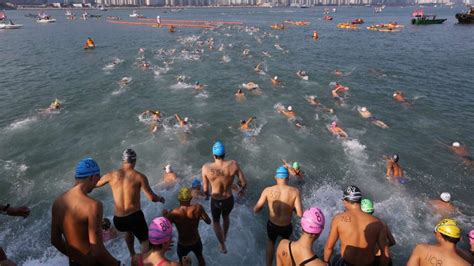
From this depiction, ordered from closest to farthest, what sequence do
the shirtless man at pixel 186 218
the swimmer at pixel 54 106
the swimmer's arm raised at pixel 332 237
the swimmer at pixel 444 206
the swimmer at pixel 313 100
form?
the swimmer's arm raised at pixel 332 237 < the shirtless man at pixel 186 218 < the swimmer at pixel 444 206 < the swimmer at pixel 54 106 < the swimmer at pixel 313 100

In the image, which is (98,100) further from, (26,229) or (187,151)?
(26,229)

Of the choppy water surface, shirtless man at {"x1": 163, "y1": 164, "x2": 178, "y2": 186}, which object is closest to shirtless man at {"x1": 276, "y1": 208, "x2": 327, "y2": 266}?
the choppy water surface

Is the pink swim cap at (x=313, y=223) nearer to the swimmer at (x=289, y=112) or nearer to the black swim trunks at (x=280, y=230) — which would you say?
the black swim trunks at (x=280, y=230)

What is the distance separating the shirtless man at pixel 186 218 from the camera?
5.99 m

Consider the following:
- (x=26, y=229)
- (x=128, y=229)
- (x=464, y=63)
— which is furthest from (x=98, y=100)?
(x=464, y=63)

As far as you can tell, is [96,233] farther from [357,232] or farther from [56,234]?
[357,232]

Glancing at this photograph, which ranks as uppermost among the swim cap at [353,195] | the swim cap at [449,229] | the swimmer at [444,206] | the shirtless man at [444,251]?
the swim cap at [353,195]

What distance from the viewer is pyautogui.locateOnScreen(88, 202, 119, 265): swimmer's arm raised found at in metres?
4.52

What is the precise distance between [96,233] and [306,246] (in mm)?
3126

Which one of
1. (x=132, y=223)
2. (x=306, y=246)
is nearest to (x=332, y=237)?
(x=306, y=246)

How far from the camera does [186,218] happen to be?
6.02 metres

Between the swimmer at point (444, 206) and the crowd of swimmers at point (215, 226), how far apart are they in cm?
328

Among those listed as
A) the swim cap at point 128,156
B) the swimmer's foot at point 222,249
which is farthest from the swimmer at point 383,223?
the swim cap at point 128,156

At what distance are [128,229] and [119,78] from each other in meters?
23.1
